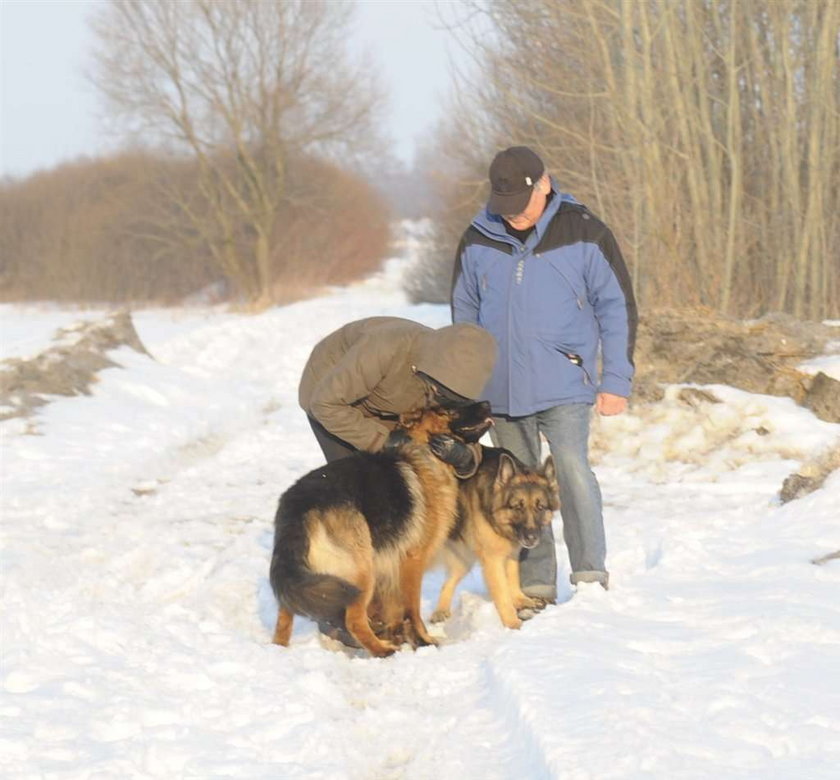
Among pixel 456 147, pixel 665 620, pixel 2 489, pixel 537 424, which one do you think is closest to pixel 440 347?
pixel 537 424

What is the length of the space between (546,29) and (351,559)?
9802 millimetres

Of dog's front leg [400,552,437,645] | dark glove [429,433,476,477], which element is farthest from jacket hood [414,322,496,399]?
dog's front leg [400,552,437,645]

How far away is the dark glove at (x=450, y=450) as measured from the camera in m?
4.97

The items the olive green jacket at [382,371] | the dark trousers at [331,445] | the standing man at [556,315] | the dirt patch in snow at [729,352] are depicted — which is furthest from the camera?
the dirt patch in snow at [729,352]

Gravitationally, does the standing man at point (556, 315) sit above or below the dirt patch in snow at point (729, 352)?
above

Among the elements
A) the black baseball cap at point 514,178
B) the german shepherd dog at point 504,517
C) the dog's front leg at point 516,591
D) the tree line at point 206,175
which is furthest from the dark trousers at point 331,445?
the tree line at point 206,175

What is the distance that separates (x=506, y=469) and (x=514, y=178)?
4.47ft

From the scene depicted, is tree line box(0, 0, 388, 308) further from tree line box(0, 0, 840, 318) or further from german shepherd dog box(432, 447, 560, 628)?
german shepherd dog box(432, 447, 560, 628)

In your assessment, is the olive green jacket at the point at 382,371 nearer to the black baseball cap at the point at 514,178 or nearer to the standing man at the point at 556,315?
the standing man at the point at 556,315

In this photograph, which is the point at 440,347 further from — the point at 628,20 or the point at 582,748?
the point at 628,20

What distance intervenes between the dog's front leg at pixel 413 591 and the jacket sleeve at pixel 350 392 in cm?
55

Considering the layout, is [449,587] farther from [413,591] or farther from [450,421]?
[450,421]

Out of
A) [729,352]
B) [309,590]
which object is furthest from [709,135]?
[309,590]

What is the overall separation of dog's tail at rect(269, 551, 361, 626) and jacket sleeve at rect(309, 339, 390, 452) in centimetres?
68
